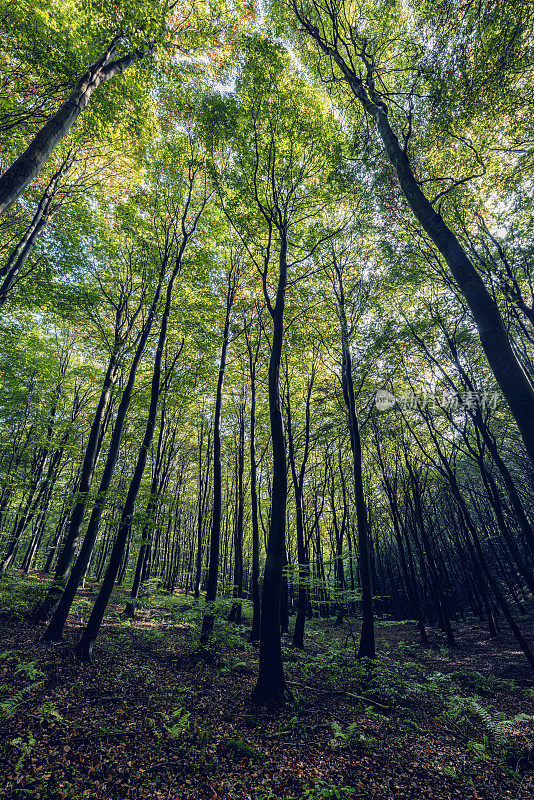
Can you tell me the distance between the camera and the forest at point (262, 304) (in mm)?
4574

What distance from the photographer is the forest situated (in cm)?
457

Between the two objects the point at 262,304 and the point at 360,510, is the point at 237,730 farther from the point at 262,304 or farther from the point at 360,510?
the point at 262,304

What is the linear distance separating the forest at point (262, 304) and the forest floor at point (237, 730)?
51mm

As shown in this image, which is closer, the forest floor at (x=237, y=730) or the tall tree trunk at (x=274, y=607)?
the forest floor at (x=237, y=730)

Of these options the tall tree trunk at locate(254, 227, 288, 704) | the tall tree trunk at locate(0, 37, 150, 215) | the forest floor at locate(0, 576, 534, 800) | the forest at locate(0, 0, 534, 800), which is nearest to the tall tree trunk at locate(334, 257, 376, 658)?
the forest at locate(0, 0, 534, 800)

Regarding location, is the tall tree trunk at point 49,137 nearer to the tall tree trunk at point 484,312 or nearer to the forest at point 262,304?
the forest at point 262,304

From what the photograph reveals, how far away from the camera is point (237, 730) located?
16.8 ft

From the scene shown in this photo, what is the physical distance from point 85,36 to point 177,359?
386 inches

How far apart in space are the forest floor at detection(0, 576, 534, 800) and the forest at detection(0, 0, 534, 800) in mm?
51

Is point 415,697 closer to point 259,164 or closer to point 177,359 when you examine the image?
point 177,359

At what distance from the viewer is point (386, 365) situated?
49.8ft

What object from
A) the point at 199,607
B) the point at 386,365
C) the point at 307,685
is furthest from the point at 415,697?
the point at 386,365

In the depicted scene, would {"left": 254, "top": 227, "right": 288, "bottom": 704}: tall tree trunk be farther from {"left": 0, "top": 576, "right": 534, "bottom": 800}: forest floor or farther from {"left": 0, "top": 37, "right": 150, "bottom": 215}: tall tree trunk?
{"left": 0, "top": 37, "right": 150, "bottom": 215}: tall tree trunk

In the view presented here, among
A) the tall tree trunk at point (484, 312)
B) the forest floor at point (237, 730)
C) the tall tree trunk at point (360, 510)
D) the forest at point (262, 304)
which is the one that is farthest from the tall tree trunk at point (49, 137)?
the tall tree trunk at point (360, 510)
